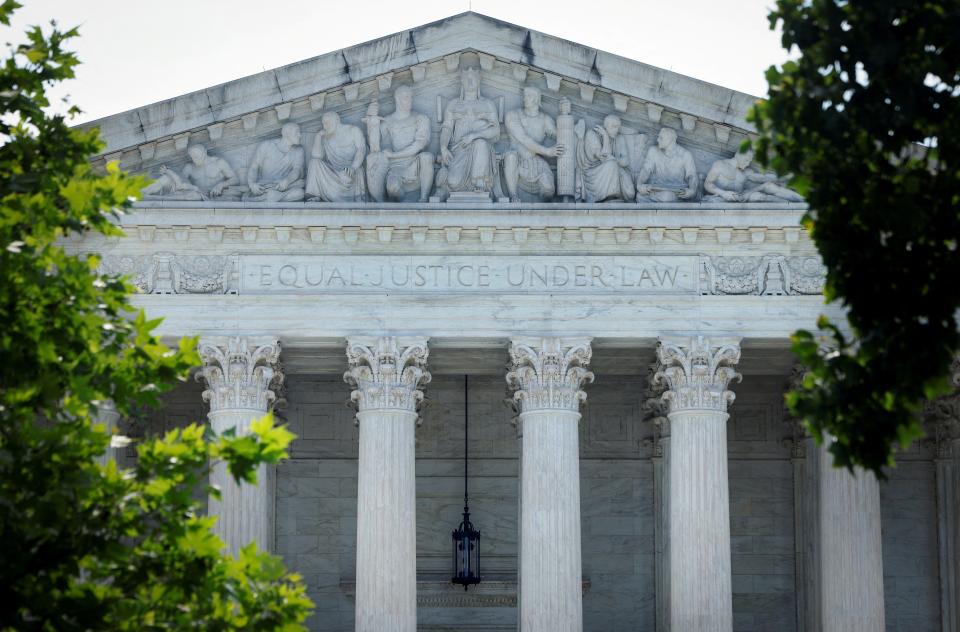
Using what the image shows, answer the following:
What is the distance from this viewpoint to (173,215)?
45.1 meters

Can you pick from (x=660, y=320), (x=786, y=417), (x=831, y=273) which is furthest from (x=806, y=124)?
(x=786, y=417)

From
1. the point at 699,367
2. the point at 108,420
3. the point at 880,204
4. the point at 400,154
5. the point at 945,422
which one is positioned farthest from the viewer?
the point at 945,422

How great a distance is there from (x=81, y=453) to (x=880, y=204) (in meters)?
10.4

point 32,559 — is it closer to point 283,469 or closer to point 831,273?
point 831,273

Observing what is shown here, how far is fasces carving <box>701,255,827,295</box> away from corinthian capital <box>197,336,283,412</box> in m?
9.58

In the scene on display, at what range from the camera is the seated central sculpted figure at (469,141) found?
45531 millimetres

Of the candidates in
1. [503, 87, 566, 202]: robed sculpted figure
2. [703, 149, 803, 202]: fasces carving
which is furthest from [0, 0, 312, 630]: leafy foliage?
[703, 149, 803, 202]: fasces carving

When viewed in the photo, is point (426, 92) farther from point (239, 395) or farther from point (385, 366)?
point (239, 395)

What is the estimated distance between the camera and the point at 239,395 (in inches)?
1766

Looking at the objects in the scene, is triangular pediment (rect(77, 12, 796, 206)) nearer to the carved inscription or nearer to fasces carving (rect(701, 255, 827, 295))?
fasces carving (rect(701, 255, 827, 295))

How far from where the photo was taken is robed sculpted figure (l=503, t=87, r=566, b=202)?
45500 mm

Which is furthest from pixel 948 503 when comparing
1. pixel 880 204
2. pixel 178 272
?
pixel 880 204

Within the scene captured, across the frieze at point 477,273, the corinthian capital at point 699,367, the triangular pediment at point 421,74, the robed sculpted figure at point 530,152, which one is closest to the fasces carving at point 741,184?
the triangular pediment at point 421,74

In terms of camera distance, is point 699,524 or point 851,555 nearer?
point 699,524
